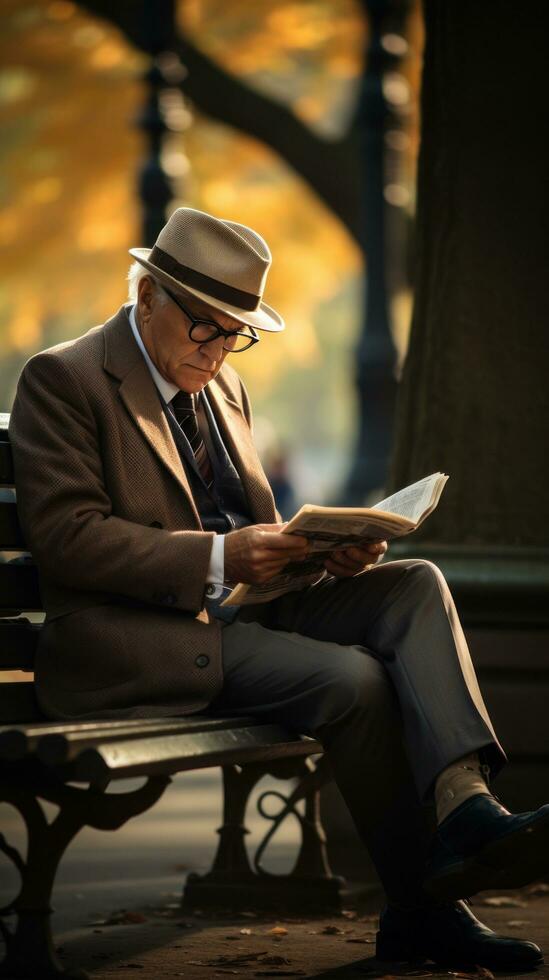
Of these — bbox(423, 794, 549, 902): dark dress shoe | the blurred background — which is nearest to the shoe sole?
bbox(423, 794, 549, 902): dark dress shoe

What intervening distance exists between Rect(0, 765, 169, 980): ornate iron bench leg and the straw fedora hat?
1.28m

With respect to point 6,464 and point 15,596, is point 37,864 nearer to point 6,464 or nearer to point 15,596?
point 15,596

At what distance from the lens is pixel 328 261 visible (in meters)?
21.9

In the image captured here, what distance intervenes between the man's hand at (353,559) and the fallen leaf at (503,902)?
131 centimetres

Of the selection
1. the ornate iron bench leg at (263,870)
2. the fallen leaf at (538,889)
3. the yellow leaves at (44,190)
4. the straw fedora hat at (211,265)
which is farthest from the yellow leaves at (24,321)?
the straw fedora hat at (211,265)

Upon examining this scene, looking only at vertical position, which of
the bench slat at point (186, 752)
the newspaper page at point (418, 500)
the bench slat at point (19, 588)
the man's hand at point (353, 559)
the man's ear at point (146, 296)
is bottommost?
the bench slat at point (186, 752)

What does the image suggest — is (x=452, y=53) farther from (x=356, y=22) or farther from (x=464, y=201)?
(x=356, y=22)

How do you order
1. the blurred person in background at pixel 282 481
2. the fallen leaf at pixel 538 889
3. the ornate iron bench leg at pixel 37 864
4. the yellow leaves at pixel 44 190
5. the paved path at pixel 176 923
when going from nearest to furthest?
the ornate iron bench leg at pixel 37 864 < the paved path at pixel 176 923 < the fallen leaf at pixel 538 889 < the yellow leaves at pixel 44 190 < the blurred person in background at pixel 282 481

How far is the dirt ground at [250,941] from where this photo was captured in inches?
163

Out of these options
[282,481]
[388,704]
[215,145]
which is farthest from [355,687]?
[282,481]

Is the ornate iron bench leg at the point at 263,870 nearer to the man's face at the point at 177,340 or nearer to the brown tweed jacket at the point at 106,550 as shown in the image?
the brown tweed jacket at the point at 106,550

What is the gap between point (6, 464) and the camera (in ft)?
14.3

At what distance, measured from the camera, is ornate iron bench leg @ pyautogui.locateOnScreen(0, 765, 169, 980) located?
376cm

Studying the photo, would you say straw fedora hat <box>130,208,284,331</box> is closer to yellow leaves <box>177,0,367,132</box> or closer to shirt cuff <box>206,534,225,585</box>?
shirt cuff <box>206,534,225,585</box>
